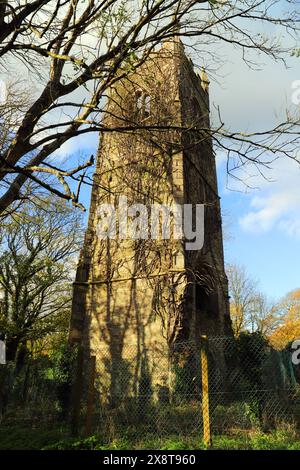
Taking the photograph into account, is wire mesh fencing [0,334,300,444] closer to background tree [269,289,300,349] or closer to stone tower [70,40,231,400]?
stone tower [70,40,231,400]

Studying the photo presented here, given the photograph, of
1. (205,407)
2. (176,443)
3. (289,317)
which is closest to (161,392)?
(205,407)

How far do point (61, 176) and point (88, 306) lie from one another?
7.87m

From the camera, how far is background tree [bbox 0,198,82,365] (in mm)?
17797

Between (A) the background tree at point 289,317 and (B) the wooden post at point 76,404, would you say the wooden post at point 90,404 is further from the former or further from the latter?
(A) the background tree at point 289,317

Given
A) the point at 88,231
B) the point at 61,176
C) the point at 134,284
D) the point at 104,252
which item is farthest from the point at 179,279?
the point at 61,176

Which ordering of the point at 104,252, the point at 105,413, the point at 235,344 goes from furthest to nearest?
the point at 104,252
the point at 235,344
the point at 105,413

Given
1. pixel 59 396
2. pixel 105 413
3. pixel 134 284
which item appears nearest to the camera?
pixel 105 413

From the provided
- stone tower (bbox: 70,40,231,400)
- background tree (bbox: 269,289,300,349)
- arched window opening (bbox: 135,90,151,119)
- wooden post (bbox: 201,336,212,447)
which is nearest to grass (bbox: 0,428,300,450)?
wooden post (bbox: 201,336,212,447)

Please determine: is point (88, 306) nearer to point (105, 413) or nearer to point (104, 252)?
point (104, 252)

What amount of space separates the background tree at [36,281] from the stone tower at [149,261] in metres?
4.70

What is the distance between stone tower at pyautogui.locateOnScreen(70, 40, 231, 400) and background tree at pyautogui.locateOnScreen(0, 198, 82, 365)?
470 cm

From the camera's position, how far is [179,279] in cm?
1146

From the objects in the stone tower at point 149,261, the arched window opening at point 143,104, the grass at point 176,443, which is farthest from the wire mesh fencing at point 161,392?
the arched window opening at point 143,104
